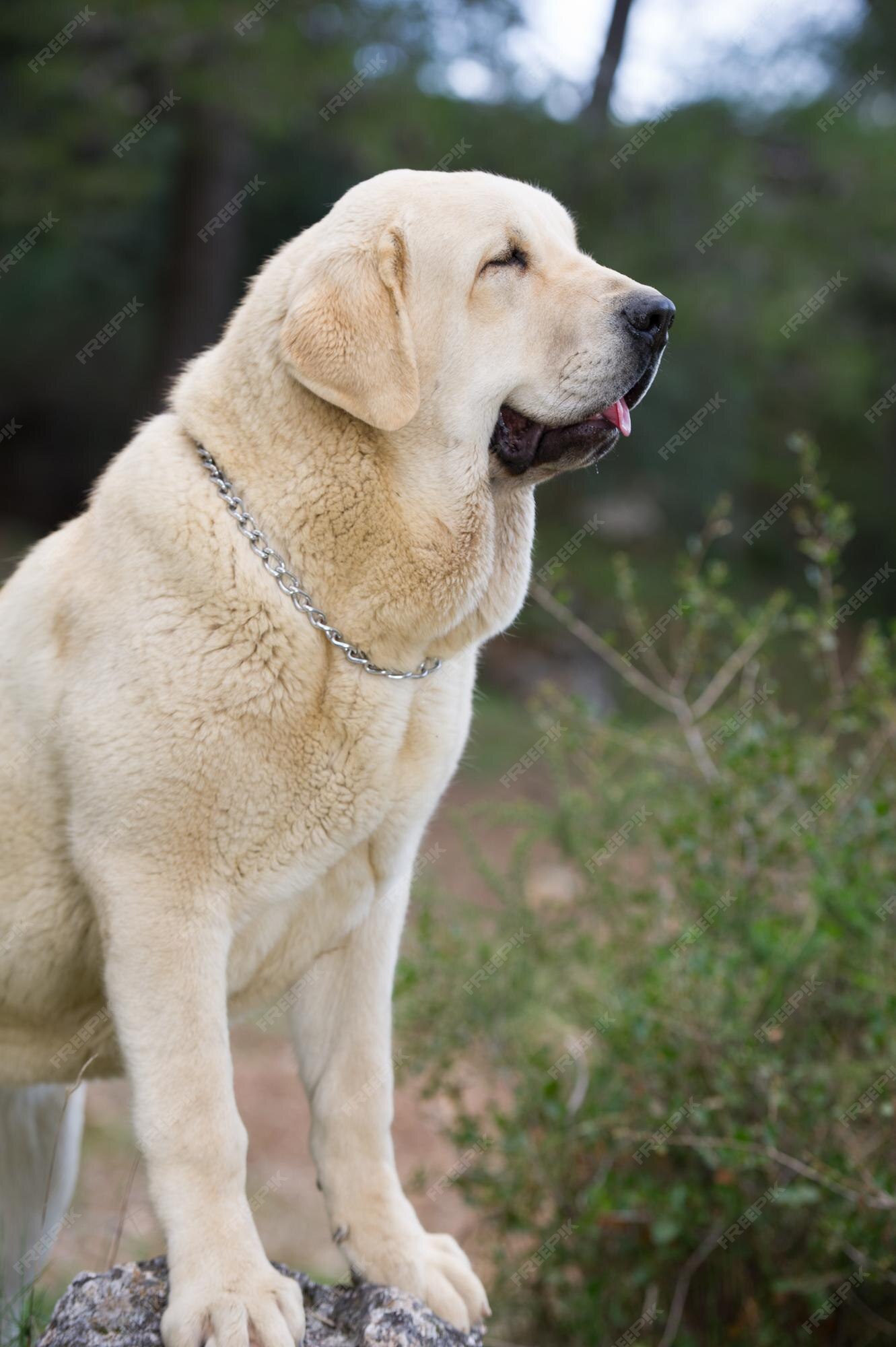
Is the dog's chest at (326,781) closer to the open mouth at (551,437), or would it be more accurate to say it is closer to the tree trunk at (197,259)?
the open mouth at (551,437)

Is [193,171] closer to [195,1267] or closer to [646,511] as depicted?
[646,511]

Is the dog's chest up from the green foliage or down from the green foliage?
up
